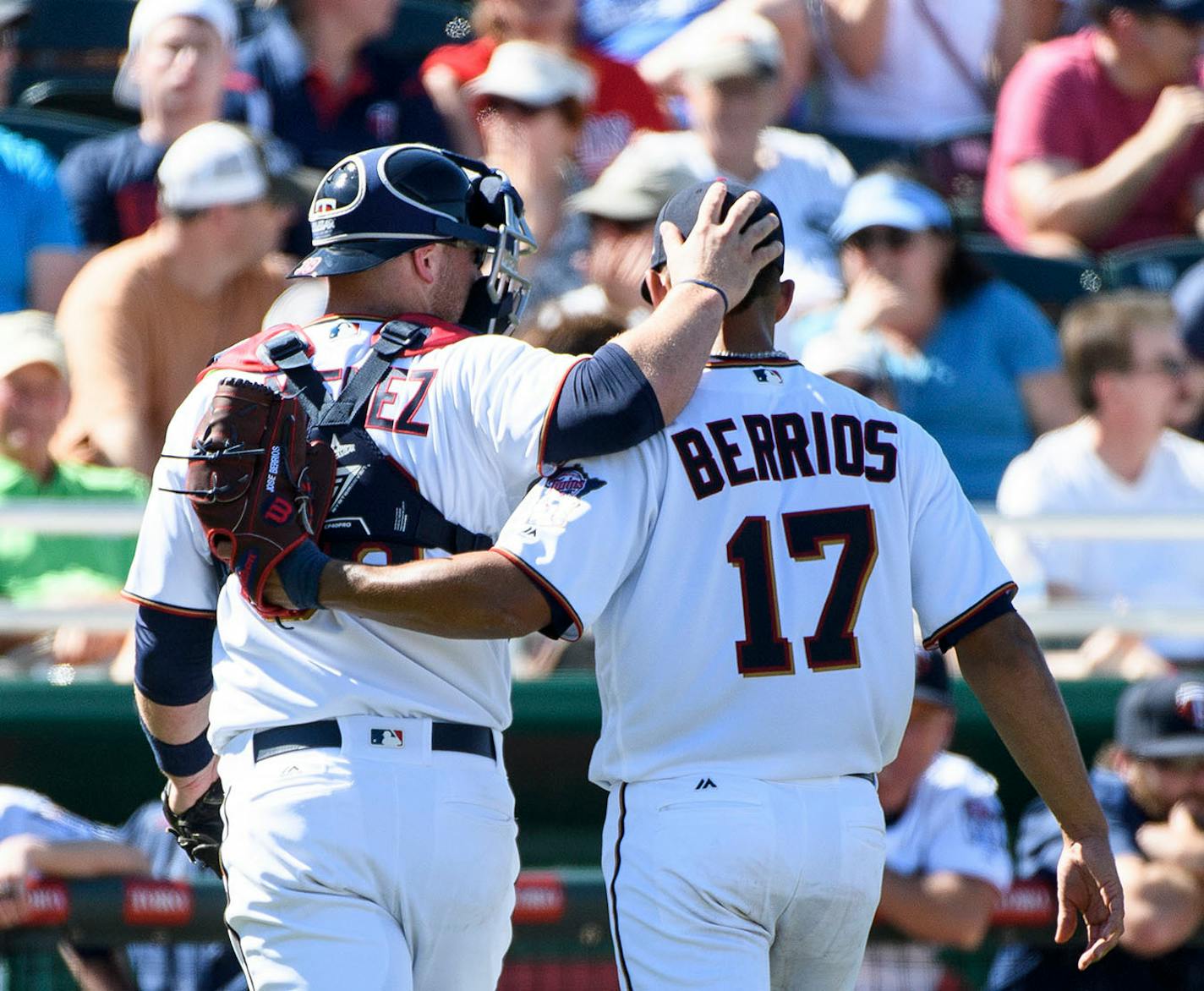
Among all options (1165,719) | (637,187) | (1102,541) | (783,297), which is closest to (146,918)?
(783,297)

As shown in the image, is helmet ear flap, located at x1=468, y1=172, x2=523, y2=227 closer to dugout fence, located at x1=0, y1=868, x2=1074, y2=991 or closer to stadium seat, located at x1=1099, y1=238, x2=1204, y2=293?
dugout fence, located at x1=0, y1=868, x2=1074, y2=991

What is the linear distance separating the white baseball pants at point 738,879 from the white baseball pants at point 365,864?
0.23 meters

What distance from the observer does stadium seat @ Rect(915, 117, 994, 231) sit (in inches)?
307

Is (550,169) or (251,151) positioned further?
(550,169)

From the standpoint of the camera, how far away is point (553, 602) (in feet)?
9.55

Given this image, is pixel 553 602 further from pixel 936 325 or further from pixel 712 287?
pixel 936 325

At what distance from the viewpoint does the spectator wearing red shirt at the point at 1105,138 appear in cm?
730

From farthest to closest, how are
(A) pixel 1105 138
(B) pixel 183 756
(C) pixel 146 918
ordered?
1. (A) pixel 1105 138
2. (C) pixel 146 918
3. (B) pixel 183 756

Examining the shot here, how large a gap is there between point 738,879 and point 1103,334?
366cm

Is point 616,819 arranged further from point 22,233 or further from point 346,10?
point 346,10

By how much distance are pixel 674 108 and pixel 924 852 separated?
377 cm

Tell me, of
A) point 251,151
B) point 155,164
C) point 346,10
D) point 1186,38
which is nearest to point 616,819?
point 251,151

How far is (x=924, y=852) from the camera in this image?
464cm

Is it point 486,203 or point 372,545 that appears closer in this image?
point 372,545
